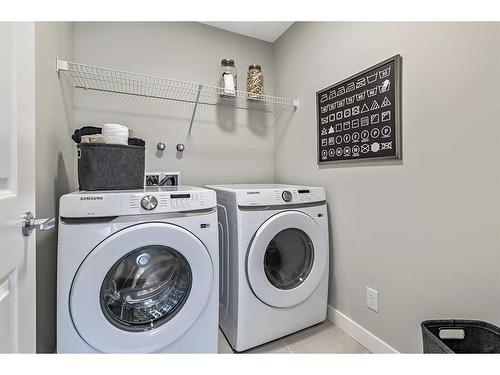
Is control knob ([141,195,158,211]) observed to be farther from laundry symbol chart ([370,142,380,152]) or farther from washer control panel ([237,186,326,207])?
laundry symbol chart ([370,142,380,152])

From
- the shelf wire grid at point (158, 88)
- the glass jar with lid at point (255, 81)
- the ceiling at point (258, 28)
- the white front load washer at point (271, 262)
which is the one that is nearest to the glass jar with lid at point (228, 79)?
the shelf wire grid at point (158, 88)

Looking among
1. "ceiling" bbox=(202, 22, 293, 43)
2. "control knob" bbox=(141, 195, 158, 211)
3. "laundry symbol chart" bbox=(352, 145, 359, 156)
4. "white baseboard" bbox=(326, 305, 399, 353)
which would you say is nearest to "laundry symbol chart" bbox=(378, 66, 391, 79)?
"laundry symbol chart" bbox=(352, 145, 359, 156)

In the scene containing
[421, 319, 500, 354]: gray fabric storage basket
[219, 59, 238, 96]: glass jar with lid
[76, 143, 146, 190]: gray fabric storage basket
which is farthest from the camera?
[219, 59, 238, 96]: glass jar with lid

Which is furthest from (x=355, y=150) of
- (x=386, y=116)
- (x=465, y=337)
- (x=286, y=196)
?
(x=465, y=337)

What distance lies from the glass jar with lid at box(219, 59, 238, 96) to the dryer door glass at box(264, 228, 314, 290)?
1084 millimetres

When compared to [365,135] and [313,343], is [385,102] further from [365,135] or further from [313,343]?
[313,343]

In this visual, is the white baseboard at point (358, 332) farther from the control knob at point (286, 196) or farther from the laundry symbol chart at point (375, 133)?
the laundry symbol chart at point (375, 133)

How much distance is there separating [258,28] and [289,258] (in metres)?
1.85

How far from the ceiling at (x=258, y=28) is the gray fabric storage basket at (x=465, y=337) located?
2.18 m

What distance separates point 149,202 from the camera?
107 cm

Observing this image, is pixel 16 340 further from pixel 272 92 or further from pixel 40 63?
→ pixel 272 92

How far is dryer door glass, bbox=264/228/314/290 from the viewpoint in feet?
4.83
